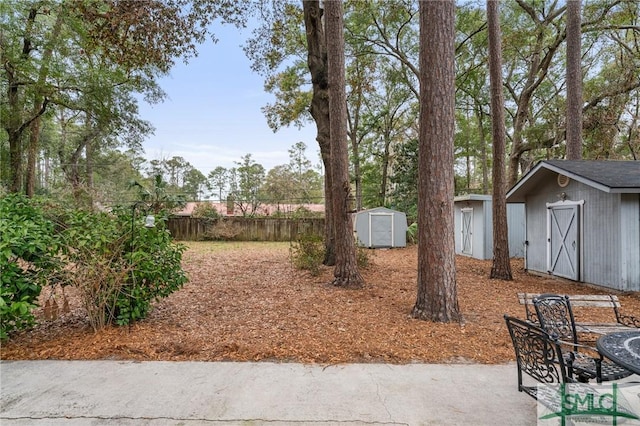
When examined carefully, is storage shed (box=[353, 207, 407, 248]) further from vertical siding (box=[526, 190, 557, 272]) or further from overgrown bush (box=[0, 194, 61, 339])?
overgrown bush (box=[0, 194, 61, 339])

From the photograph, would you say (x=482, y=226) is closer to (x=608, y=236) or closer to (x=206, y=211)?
(x=608, y=236)

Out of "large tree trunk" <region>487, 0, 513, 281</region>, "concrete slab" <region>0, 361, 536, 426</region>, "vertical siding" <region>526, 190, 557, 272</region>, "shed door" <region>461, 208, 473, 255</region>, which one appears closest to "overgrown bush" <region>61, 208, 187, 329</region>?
"concrete slab" <region>0, 361, 536, 426</region>

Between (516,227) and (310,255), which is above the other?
(516,227)

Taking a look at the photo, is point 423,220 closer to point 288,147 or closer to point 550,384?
point 550,384

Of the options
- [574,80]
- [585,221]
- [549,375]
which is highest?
[574,80]

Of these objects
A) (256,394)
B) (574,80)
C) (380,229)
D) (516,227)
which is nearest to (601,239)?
(574,80)

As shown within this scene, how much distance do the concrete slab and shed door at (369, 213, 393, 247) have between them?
11377mm

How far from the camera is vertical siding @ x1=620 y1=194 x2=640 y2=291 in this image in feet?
19.7

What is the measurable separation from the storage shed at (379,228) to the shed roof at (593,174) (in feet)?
19.8

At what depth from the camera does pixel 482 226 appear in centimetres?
1102

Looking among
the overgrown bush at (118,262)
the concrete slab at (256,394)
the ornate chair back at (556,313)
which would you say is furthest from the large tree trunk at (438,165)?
the overgrown bush at (118,262)

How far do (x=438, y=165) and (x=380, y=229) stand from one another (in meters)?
10.3

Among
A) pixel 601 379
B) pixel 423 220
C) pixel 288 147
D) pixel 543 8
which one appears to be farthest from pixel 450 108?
pixel 288 147

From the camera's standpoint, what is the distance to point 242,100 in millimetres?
16484
